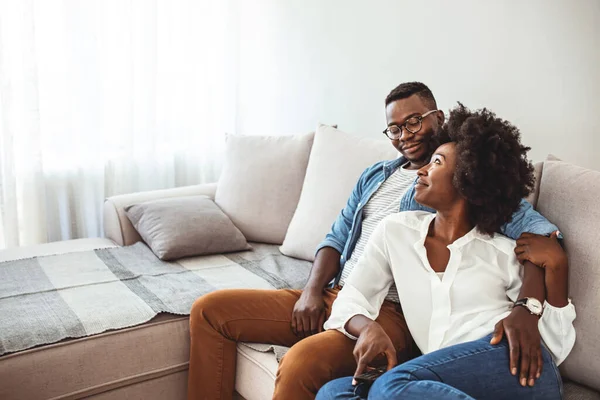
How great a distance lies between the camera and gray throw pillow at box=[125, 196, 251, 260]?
250 cm

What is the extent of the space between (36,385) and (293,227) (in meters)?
1.08

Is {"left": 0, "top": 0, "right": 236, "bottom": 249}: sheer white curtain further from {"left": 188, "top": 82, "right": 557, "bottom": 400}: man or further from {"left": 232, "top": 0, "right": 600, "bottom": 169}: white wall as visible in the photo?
{"left": 188, "top": 82, "right": 557, "bottom": 400}: man

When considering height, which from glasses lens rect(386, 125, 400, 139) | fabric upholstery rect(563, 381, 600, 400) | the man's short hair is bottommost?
fabric upholstery rect(563, 381, 600, 400)

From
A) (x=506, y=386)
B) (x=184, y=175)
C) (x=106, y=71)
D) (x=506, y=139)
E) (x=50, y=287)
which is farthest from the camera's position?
(x=184, y=175)

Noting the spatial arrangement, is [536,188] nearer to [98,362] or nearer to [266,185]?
[266,185]

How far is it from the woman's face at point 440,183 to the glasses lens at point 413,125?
0.90 feet

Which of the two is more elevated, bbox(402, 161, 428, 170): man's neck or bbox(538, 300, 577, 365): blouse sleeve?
bbox(402, 161, 428, 170): man's neck

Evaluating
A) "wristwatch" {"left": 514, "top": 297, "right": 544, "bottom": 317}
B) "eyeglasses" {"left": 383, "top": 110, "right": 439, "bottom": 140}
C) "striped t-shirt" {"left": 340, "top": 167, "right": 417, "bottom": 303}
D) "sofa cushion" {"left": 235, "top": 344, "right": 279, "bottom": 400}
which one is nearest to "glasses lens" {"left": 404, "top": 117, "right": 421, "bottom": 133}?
"eyeglasses" {"left": 383, "top": 110, "right": 439, "bottom": 140}

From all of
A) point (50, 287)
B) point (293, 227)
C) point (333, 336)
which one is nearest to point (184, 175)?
point (293, 227)

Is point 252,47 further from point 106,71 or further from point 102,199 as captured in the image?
point 102,199

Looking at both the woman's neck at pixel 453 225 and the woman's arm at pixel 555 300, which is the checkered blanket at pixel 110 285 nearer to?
the woman's neck at pixel 453 225

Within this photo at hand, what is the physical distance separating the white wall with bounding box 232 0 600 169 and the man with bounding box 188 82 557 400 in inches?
18.0

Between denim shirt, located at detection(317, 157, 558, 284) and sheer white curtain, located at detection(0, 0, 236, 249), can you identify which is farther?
sheer white curtain, located at detection(0, 0, 236, 249)

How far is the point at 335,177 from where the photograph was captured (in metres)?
2.44
